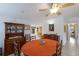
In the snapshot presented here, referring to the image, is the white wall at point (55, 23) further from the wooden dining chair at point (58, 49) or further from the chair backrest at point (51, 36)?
the wooden dining chair at point (58, 49)

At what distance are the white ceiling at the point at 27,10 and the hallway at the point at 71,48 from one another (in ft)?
1.39

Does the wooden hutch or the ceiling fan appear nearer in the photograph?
the ceiling fan

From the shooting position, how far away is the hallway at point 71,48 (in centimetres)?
182

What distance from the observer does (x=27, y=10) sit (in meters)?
1.89

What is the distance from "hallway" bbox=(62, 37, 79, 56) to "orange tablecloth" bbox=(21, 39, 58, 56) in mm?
170

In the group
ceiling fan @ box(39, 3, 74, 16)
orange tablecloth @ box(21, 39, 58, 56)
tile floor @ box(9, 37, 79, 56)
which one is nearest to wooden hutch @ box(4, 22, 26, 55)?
orange tablecloth @ box(21, 39, 58, 56)

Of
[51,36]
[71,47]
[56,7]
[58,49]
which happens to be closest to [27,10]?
[56,7]

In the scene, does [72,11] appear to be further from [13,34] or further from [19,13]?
[13,34]

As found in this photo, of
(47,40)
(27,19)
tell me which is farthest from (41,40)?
(27,19)

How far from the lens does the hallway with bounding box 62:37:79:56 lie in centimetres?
182

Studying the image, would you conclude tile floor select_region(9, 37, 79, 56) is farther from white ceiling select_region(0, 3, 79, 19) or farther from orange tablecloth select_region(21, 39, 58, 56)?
white ceiling select_region(0, 3, 79, 19)

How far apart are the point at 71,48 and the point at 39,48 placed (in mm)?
520

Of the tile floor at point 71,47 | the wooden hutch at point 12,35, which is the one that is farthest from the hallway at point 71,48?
the wooden hutch at point 12,35

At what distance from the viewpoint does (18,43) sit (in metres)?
1.90
